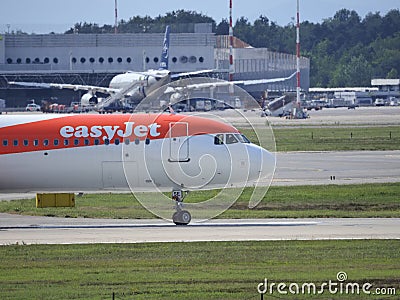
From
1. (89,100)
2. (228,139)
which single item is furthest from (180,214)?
(89,100)

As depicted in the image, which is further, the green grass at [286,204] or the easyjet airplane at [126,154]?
the green grass at [286,204]

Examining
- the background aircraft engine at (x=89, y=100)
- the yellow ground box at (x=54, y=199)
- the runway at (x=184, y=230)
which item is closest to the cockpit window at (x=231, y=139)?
the runway at (x=184, y=230)

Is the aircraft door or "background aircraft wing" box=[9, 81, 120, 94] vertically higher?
the aircraft door

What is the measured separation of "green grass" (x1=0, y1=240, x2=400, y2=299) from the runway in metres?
1.30

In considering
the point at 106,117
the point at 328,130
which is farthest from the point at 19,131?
the point at 328,130

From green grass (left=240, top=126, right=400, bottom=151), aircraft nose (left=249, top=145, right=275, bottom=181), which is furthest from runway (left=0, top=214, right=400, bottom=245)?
green grass (left=240, top=126, right=400, bottom=151)

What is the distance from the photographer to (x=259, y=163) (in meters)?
33.9

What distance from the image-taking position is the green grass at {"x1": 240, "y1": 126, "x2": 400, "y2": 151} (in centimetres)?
7044

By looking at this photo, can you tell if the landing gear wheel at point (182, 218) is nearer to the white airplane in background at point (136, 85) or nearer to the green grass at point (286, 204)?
the green grass at point (286, 204)

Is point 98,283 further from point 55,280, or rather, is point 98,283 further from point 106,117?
point 106,117

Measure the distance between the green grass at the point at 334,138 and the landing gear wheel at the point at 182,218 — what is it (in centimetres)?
3588

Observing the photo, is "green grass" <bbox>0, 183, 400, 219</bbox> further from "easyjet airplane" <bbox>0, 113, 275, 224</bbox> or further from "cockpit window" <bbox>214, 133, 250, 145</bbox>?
"cockpit window" <bbox>214, 133, 250, 145</bbox>

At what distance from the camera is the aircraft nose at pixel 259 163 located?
111 ft

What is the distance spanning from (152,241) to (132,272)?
4889 mm
